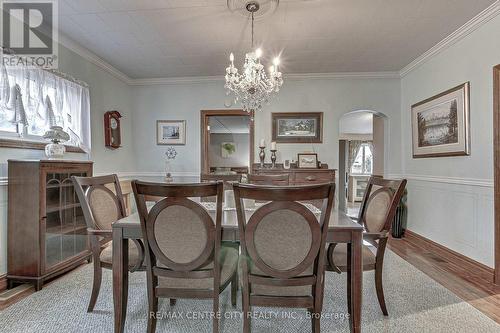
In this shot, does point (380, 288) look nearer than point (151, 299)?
No

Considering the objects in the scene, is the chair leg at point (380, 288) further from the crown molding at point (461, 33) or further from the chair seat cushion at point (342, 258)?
the crown molding at point (461, 33)

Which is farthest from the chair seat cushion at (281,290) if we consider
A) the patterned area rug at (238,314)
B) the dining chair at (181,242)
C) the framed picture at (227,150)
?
the framed picture at (227,150)

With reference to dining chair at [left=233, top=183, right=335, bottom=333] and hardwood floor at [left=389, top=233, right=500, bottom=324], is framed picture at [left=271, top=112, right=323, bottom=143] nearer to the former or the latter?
hardwood floor at [left=389, top=233, right=500, bottom=324]

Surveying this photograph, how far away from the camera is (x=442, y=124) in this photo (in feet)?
11.1

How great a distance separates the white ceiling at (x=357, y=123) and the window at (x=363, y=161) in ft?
1.99

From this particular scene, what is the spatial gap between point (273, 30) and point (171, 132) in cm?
261

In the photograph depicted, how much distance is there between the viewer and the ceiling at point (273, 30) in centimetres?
253

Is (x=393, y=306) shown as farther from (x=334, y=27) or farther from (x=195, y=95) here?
(x=195, y=95)

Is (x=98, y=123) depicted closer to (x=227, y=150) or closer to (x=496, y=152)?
(x=496, y=152)

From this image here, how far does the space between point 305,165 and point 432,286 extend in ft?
7.79

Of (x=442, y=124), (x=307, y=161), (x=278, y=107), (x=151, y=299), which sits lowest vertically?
(x=151, y=299)

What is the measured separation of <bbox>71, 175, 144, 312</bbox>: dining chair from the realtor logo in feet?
5.16

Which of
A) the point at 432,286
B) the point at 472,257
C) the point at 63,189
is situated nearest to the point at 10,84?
the point at 63,189

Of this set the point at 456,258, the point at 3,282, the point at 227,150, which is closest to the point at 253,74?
the point at 3,282
